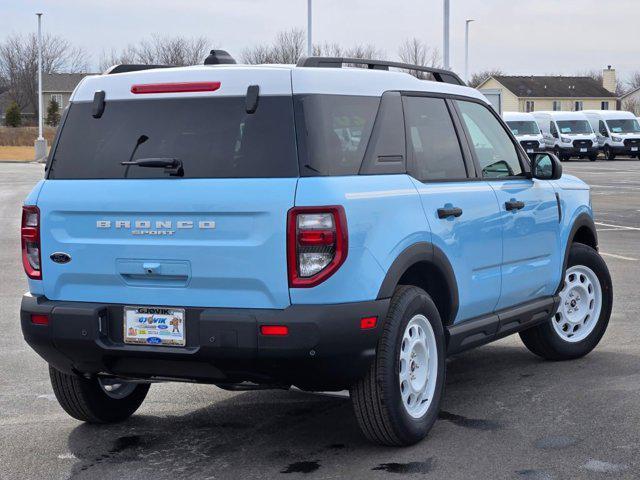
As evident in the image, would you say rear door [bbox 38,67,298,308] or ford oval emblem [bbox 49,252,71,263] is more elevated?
rear door [bbox 38,67,298,308]

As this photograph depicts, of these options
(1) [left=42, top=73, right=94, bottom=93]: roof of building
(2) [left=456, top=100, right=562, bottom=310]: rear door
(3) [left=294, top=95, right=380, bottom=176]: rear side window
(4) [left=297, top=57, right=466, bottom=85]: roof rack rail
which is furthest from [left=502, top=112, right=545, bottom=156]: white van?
(1) [left=42, top=73, right=94, bottom=93]: roof of building

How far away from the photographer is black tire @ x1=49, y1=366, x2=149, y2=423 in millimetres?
6129

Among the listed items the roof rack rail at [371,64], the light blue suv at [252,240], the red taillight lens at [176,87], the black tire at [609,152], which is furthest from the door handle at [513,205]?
the black tire at [609,152]

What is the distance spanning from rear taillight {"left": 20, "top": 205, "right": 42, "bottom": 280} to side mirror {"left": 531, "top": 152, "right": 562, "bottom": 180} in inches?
124

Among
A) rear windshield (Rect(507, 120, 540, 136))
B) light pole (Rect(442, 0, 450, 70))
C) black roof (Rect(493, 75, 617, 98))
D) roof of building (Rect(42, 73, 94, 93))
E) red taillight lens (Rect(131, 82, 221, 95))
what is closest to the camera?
red taillight lens (Rect(131, 82, 221, 95))

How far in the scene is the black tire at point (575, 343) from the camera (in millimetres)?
7785

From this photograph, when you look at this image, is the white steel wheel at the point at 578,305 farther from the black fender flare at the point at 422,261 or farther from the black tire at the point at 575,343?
the black fender flare at the point at 422,261

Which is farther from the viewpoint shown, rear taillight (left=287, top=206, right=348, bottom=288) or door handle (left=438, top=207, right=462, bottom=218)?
door handle (left=438, top=207, right=462, bottom=218)

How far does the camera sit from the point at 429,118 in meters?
6.29

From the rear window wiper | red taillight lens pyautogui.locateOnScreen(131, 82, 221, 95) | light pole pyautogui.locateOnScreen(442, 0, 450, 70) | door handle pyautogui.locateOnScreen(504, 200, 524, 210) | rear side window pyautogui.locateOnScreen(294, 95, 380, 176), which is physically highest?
light pole pyautogui.locateOnScreen(442, 0, 450, 70)

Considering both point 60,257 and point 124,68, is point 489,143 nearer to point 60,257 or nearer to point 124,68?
point 124,68

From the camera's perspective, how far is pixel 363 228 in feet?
17.3

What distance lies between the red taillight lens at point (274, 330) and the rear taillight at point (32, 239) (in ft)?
4.15

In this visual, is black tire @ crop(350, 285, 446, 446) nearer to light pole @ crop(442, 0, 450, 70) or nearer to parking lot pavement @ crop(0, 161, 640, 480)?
parking lot pavement @ crop(0, 161, 640, 480)
